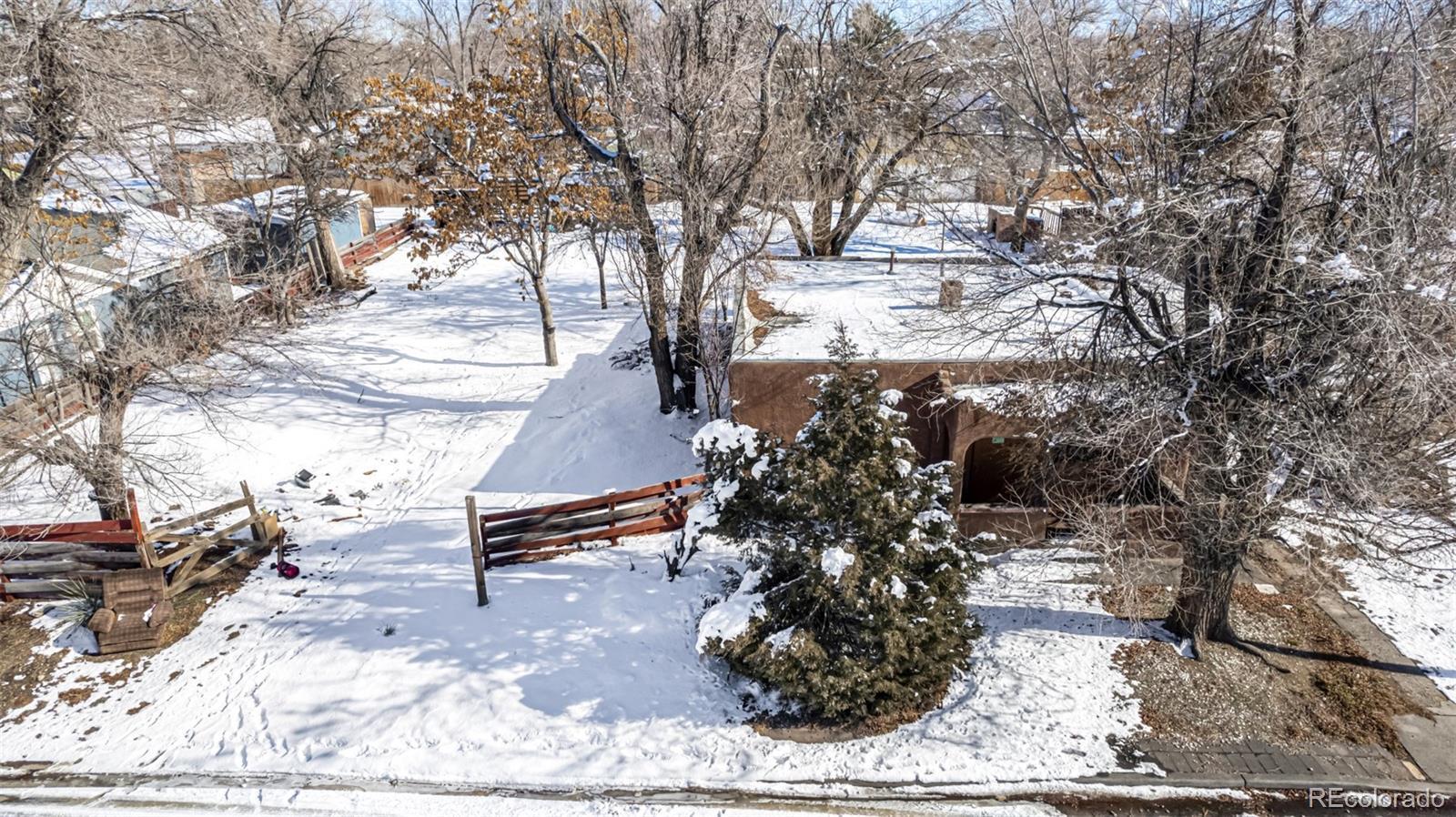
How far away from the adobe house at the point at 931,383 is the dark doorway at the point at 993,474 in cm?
2

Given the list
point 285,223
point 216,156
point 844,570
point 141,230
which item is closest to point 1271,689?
point 844,570

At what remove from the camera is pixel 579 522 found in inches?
476

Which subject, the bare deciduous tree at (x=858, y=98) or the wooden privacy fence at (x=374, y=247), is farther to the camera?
the wooden privacy fence at (x=374, y=247)

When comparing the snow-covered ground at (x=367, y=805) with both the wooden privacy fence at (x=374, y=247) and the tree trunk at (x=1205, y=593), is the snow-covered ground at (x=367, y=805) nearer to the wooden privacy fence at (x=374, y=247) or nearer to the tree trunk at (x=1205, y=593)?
the tree trunk at (x=1205, y=593)

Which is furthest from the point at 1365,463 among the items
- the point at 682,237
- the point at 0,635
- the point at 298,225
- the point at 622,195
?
the point at 298,225

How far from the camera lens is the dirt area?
9.52 meters

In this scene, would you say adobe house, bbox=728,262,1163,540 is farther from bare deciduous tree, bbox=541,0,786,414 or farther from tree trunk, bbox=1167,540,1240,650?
bare deciduous tree, bbox=541,0,786,414

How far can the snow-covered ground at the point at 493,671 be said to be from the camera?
8.45 m

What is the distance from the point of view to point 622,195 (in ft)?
54.3

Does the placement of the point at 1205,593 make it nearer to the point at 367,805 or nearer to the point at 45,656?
the point at 367,805

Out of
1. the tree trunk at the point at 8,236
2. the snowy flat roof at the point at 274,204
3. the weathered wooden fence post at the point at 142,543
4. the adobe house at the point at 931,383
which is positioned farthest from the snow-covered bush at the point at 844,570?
the snowy flat roof at the point at 274,204

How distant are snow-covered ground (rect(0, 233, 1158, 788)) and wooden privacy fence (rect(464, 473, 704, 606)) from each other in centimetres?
31

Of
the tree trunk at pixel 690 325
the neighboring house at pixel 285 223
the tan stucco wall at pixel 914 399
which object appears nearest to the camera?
the tan stucco wall at pixel 914 399

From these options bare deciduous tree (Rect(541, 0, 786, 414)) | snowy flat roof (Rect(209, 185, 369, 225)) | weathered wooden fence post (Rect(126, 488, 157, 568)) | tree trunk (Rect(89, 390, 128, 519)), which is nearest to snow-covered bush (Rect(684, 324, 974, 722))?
bare deciduous tree (Rect(541, 0, 786, 414))
